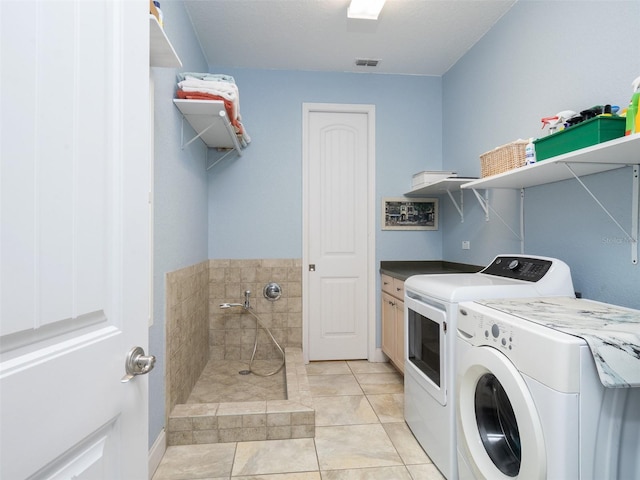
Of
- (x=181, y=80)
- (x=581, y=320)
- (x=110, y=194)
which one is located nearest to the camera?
(x=110, y=194)

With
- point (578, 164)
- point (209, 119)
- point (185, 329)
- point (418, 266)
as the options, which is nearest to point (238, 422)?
point (185, 329)

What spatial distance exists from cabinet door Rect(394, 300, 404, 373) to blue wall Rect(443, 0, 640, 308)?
2.39 ft

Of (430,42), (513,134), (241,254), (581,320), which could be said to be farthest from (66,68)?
(430,42)

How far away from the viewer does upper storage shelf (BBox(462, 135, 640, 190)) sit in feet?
3.96

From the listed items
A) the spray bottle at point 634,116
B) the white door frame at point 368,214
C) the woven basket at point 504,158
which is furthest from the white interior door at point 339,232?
the spray bottle at point 634,116

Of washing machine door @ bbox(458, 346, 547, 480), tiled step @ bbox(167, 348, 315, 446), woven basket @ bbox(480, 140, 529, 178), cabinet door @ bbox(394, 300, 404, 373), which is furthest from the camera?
cabinet door @ bbox(394, 300, 404, 373)

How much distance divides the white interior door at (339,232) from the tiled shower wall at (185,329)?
3.20ft

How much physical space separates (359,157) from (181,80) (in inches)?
68.4

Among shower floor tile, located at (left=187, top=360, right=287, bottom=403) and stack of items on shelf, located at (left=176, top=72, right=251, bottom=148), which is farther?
shower floor tile, located at (left=187, top=360, right=287, bottom=403)

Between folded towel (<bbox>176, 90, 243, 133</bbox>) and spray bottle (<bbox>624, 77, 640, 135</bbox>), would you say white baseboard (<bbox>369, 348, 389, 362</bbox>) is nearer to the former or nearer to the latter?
folded towel (<bbox>176, 90, 243, 133</bbox>)

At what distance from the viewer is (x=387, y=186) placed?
3.27 meters

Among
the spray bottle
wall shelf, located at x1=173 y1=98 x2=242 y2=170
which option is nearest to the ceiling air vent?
wall shelf, located at x1=173 y1=98 x2=242 y2=170

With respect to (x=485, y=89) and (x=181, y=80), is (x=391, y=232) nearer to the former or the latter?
(x=485, y=89)

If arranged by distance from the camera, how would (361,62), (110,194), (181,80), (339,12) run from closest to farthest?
1. (110,194)
2. (181,80)
3. (339,12)
4. (361,62)
